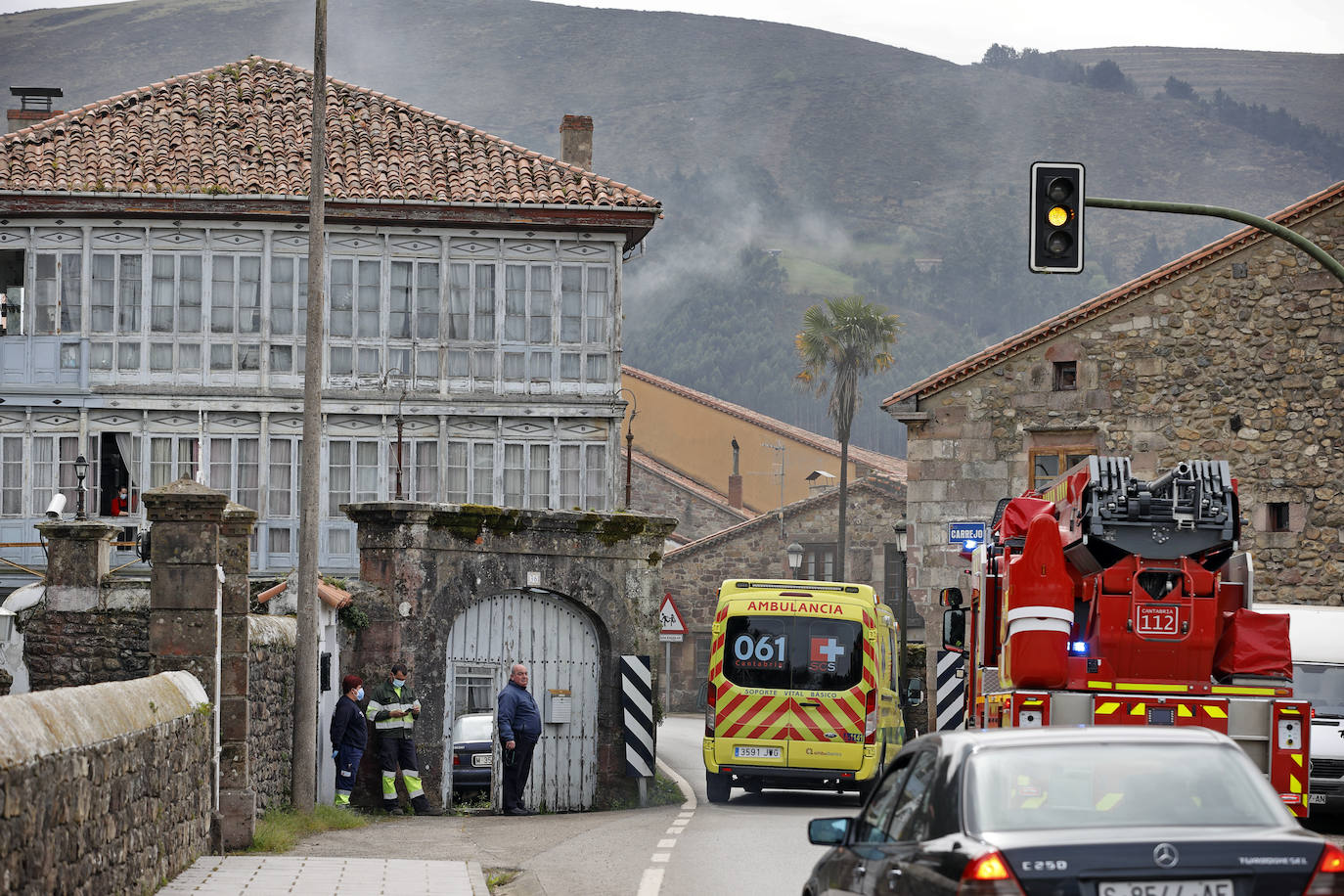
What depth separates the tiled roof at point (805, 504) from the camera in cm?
5850

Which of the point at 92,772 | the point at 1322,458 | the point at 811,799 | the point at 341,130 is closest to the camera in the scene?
the point at 92,772

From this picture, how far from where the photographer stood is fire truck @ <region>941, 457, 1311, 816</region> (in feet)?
44.8

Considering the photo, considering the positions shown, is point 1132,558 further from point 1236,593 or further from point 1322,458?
point 1322,458

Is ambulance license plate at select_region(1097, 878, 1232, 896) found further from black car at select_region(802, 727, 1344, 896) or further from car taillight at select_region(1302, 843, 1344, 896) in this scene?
car taillight at select_region(1302, 843, 1344, 896)

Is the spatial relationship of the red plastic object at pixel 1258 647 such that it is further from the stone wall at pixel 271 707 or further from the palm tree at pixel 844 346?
the palm tree at pixel 844 346

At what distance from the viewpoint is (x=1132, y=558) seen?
46.1 ft

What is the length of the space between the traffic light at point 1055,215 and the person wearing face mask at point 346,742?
8801mm

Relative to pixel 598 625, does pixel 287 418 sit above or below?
above

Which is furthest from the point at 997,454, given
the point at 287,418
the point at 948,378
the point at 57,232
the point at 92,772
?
the point at 92,772

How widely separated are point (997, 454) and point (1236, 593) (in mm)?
16997

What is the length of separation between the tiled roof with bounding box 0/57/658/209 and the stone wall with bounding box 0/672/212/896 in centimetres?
1893

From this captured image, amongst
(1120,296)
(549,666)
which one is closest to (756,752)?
(549,666)

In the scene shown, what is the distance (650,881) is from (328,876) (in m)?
2.41

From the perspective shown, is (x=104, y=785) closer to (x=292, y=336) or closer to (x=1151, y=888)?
(x=1151, y=888)
